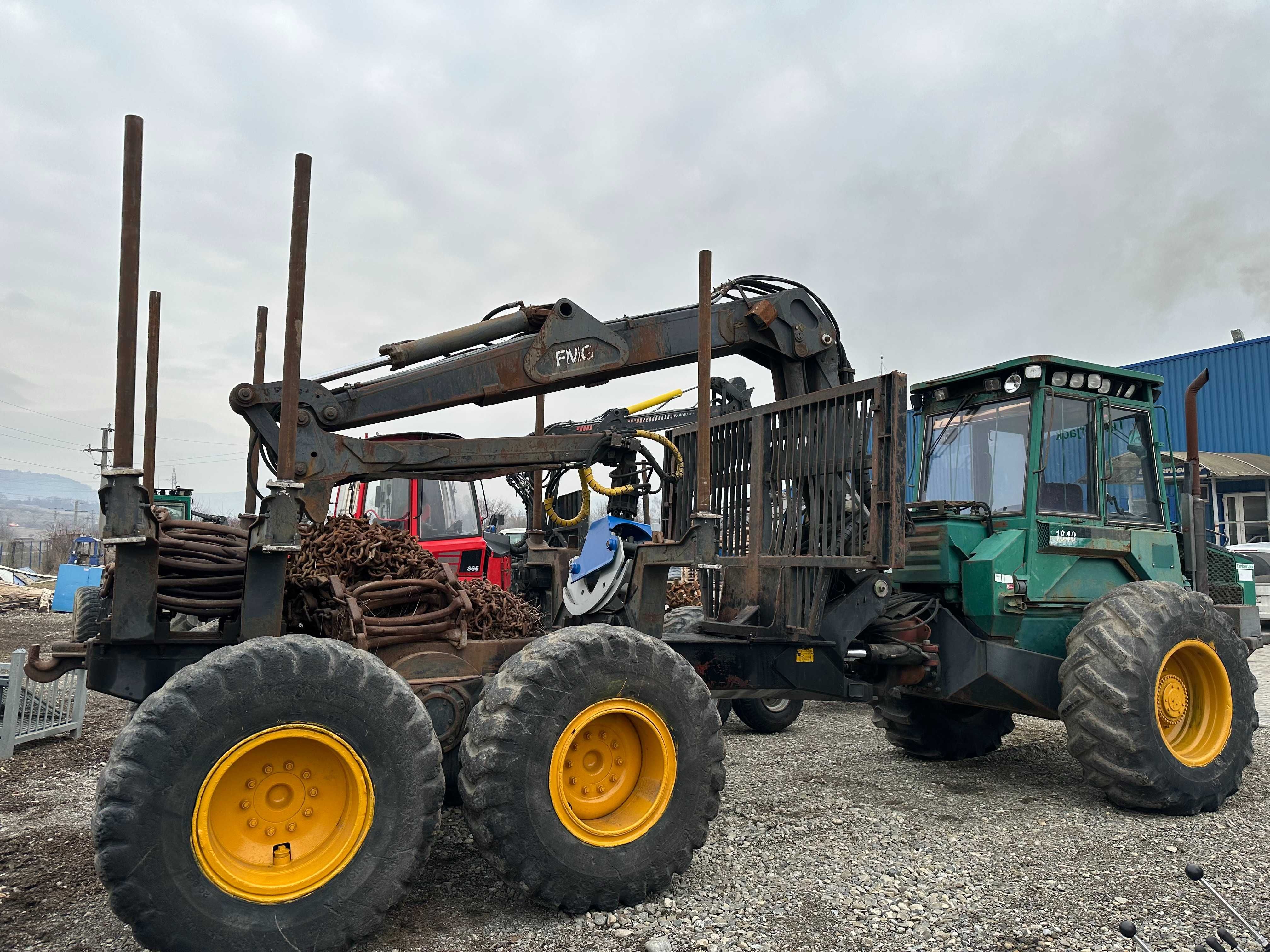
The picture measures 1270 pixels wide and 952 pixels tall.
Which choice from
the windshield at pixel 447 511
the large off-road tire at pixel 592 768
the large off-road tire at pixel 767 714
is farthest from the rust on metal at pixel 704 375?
the windshield at pixel 447 511

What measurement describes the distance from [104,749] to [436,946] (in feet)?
16.0

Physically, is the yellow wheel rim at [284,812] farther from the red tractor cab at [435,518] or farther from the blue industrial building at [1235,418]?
the blue industrial building at [1235,418]

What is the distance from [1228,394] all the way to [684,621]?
60.4ft

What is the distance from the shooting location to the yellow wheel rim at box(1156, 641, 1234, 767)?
19.3 feet

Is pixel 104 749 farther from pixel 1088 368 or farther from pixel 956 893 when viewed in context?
pixel 1088 368

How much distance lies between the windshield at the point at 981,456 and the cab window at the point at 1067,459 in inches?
5.2

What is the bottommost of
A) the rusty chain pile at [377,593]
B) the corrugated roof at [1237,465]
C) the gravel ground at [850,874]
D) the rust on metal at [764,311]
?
the gravel ground at [850,874]

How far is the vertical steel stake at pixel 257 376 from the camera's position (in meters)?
4.46

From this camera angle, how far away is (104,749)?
23.5ft

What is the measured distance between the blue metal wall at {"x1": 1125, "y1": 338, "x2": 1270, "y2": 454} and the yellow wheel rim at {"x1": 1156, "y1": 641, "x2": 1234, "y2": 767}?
1461 centimetres

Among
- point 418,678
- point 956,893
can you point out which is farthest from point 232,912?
point 956,893

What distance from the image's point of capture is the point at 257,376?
4.46 metres

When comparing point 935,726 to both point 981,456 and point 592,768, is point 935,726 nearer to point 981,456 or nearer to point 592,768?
point 981,456

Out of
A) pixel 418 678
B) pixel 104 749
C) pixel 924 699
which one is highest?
pixel 418 678
